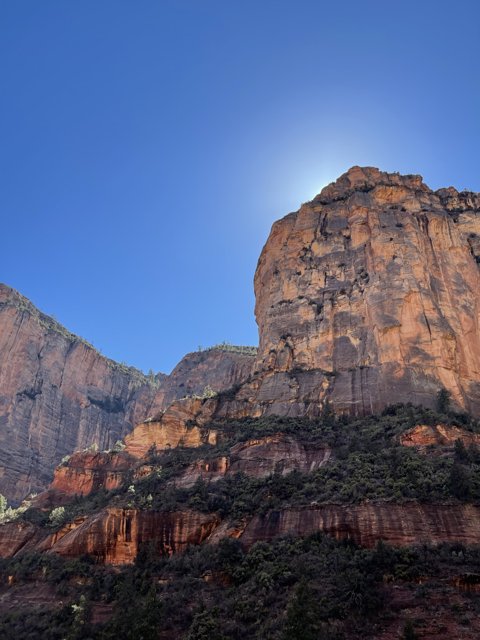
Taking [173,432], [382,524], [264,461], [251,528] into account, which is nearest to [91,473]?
[173,432]

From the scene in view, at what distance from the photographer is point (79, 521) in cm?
4316

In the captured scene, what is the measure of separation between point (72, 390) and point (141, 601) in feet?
281

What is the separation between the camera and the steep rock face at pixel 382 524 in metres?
29.7

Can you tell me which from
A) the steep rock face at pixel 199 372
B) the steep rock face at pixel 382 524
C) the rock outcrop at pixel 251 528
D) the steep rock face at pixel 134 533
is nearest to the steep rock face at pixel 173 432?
the rock outcrop at pixel 251 528

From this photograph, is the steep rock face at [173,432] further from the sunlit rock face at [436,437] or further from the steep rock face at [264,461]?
the sunlit rock face at [436,437]

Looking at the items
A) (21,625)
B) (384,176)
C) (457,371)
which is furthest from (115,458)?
(384,176)

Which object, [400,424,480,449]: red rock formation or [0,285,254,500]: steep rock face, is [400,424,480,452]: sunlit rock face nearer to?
[400,424,480,449]: red rock formation

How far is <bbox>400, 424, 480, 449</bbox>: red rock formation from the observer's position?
41.4 metres

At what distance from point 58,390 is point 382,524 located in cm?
8639

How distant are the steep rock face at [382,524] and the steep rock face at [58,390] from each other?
62.5 m

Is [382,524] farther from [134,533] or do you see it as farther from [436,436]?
[134,533]

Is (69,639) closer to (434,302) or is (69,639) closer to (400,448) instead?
(400,448)

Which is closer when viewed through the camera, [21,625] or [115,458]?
[21,625]

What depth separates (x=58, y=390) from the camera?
10644cm
